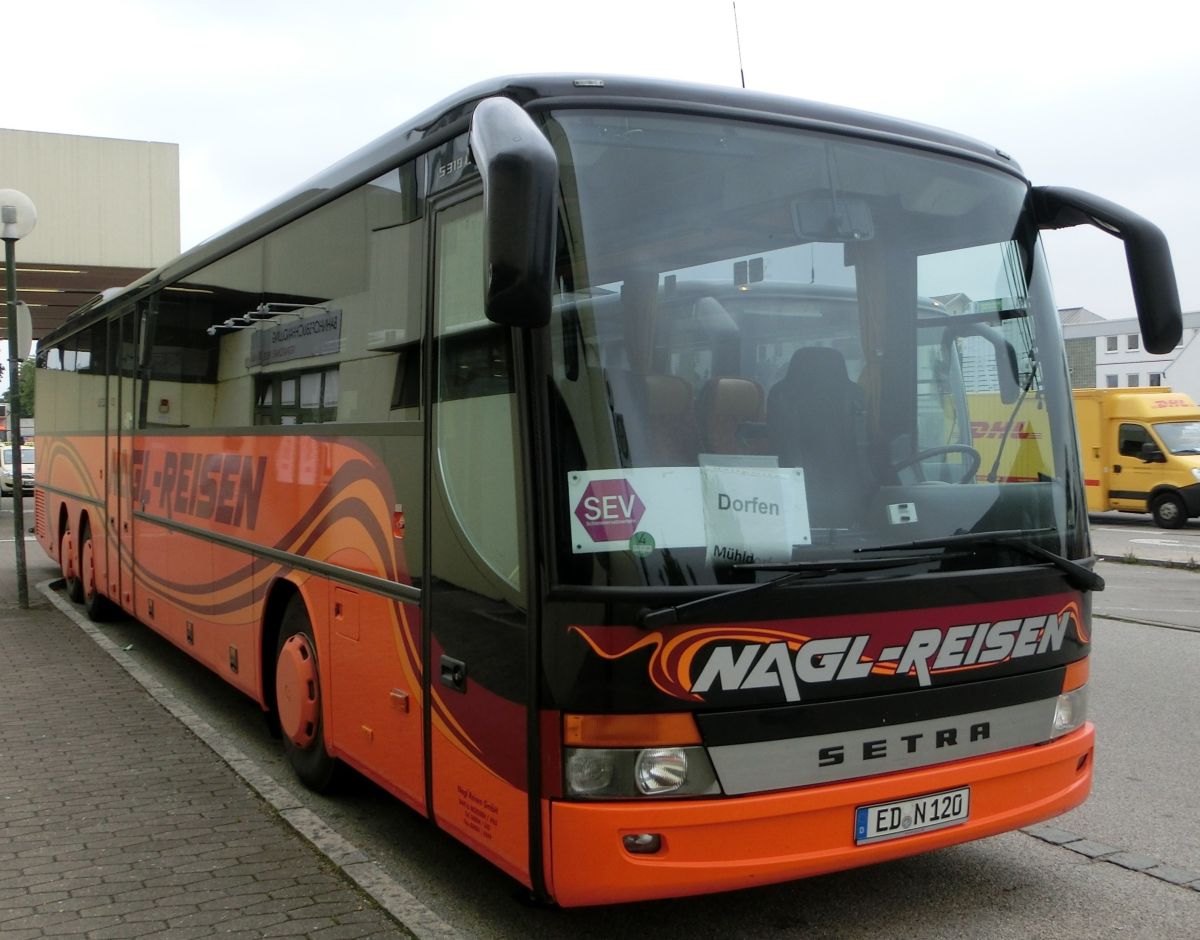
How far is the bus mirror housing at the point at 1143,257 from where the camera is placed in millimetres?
4738

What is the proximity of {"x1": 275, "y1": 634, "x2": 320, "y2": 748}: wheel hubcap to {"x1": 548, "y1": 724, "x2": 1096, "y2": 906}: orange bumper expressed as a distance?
243 cm

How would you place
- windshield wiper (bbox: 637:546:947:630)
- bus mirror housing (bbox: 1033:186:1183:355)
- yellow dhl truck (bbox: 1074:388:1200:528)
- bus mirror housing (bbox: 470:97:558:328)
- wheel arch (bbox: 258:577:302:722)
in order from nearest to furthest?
bus mirror housing (bbox: 470:97:558:328) < windshield wiper (bbox: 637:546:947:630) < bus mirror housing (bbox: 1033:186:1183:355) < wheel arch (bbox: 258:577:302:722) < yellow dhl truck (bbox: 1074:388:1200:528)

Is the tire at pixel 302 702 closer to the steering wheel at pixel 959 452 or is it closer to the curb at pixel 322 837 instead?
the curb at pixel 322 837

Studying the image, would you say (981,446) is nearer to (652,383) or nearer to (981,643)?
(981,643)

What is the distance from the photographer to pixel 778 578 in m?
3.80

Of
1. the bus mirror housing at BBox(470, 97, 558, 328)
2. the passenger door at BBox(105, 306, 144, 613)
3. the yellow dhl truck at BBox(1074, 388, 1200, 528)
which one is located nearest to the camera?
the bus mirror housing at BBox(470, 97, 558, 328)

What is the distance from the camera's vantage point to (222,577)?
7426mm

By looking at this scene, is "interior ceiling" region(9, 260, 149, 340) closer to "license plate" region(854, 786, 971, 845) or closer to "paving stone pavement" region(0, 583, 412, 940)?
"paving stone pavement" region(0, 583, 412, 940)

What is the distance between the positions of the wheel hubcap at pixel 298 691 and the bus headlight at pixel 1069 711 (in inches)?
128

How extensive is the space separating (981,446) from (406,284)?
2242 mm

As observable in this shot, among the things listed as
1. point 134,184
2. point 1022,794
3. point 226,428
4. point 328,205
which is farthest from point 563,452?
point 134,184

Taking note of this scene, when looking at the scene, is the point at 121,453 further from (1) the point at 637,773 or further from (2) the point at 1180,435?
(2) the point at 1180,435

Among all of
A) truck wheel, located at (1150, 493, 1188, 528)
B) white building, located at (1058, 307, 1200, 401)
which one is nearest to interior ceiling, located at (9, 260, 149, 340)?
truck wheel, located at (1150, 493, 1188, 528)

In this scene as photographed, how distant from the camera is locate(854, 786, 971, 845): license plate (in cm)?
398
